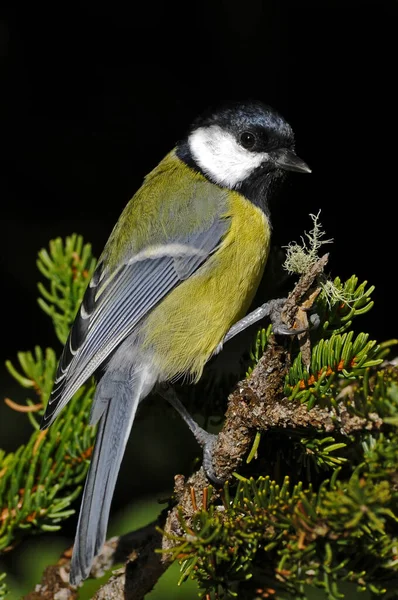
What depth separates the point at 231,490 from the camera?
1.71 m

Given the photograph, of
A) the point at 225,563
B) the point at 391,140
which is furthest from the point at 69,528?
the point at 391,140

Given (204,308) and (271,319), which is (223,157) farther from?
(271,319)

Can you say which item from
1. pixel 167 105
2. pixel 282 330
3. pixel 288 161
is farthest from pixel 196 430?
pixel 167 105

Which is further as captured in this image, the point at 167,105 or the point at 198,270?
the point at 167,105

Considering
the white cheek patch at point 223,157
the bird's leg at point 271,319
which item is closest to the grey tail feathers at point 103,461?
the bird's leg at point 271,319

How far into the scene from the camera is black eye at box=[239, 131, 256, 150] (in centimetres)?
236

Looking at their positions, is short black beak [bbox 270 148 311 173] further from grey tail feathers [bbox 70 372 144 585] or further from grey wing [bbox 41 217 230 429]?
grey tail feathers [bbox 70 372 144 585]

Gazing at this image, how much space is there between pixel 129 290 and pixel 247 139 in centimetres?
62

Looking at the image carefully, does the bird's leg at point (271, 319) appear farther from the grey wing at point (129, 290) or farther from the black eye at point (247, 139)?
the black eye at point (247, 139)

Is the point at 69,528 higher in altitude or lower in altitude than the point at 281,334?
lower

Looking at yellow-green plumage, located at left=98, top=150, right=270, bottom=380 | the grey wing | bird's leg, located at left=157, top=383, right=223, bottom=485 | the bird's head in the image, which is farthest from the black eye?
bird's leg, located at left=157, top=383, right=223, bottom=485

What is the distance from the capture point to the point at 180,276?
2.23 m

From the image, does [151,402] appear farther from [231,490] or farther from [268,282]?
[231,490]

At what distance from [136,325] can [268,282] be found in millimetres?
440
